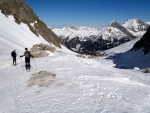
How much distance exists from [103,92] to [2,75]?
15.9 m

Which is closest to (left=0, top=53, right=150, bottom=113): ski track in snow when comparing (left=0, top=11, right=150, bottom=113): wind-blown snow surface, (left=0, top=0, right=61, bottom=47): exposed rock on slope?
(left=0, top=11, right=150, bottom=113): wind-blown snow surface

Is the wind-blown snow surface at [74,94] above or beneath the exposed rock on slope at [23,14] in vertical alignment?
beneath

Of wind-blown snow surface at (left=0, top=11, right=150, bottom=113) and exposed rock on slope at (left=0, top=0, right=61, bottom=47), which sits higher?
exposed rock on slope at (left=0, top=0, right=61, bottom=47)

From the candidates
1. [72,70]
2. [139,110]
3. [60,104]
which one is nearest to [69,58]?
[72,70]

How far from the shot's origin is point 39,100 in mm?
19219

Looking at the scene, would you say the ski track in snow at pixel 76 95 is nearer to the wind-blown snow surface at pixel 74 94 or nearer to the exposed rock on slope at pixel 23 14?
the wind-blown snow surface at pixel 74 94

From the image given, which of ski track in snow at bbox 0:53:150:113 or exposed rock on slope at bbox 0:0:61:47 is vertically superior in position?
exposed rock on slope at bbox 0:0:61:47

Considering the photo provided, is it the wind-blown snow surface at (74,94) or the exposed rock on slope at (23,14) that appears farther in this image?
the exposed rock on slope at (23,14)

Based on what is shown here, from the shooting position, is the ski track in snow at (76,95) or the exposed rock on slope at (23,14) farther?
the exposed rock on slope at (23,14)

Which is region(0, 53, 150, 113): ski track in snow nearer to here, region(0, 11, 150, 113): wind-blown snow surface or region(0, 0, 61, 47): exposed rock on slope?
region(0, 11, 150, 113): wind-blown snow surface

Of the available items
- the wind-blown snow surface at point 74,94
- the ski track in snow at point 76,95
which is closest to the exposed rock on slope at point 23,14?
the wind-blown snow surface at point 74,94

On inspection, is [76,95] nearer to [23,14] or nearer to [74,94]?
[74,94]

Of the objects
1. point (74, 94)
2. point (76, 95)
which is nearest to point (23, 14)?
point (74, 94)

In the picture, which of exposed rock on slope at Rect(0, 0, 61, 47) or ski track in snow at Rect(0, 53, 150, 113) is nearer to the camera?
ski track in snow at Rect(0, 53, 150, 113)
